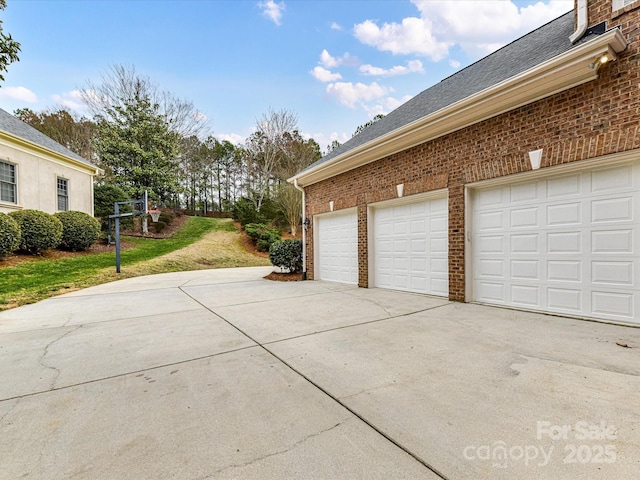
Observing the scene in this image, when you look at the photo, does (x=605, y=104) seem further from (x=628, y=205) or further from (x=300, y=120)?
(x=300, y=120)

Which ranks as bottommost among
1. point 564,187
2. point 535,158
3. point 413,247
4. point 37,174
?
point 413,247

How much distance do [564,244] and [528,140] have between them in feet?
5.53

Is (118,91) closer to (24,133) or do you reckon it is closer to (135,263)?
(24,133)

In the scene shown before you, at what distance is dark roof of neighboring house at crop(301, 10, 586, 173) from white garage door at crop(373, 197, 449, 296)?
1979 millimetres

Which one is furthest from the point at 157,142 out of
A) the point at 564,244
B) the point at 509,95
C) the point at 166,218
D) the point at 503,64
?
the point at 564,244

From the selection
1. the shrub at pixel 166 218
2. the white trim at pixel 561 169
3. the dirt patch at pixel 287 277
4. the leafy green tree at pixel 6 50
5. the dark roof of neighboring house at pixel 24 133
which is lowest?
the dirt patch at pixel 287 277

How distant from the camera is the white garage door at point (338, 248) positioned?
317 inches

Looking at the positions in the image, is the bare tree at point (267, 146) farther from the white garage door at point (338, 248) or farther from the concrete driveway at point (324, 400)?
the concrete driveway at point (324, 400)

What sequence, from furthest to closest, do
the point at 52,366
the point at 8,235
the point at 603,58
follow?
the point at 8,235 < the point at 603,58 < the point at 52,366

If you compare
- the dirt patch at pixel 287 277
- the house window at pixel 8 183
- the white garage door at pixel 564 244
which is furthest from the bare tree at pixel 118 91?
the white garage door at pixel 564 244

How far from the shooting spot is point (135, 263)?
1216 centimetres

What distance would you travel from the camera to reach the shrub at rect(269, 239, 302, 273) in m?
10.1

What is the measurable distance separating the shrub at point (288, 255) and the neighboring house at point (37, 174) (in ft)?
33.9

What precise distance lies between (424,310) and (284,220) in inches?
750
